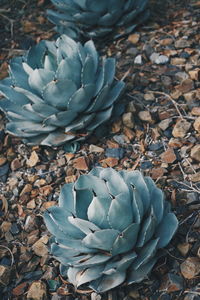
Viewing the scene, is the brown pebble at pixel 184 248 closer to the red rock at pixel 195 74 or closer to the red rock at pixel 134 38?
the red rock at pixel 195 74

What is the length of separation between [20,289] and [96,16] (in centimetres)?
135

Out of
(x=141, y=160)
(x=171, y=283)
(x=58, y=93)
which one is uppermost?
(x=58, y=93)

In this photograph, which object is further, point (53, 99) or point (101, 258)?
point (53, 99)

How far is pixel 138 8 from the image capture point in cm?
243

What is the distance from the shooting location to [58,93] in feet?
6.23

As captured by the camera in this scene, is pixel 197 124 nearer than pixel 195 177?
No

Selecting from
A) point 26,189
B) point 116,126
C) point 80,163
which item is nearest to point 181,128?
point 116,126

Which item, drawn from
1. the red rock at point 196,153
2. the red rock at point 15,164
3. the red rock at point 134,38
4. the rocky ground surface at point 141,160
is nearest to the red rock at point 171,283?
the rocky ground surface at point 141,160

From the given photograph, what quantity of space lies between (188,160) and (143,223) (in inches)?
17.2

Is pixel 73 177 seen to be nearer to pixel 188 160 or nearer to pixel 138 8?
pixel 188 160

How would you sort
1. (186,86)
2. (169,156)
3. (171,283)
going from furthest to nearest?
1. (186,86)
2. (169,156)
3. (171,283)

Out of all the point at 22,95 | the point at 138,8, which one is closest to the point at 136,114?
the point at 22,95

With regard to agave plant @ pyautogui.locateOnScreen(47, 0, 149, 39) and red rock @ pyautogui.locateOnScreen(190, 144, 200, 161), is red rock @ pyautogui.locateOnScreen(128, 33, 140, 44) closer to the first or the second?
agave plant @ pyautogui.locateOnScreen(47, 0, 149, 39)

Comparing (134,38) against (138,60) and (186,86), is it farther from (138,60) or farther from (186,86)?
(186,86)
